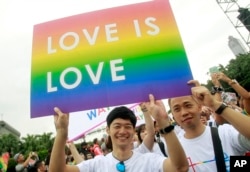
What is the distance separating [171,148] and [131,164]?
365mm

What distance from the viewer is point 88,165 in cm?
228

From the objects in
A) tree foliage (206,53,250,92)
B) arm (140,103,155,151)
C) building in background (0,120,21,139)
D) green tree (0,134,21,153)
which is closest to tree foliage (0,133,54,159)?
green tree (0,134,21,153)

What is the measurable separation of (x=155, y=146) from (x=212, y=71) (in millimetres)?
1105

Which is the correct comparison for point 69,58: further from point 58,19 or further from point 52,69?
point 58,19

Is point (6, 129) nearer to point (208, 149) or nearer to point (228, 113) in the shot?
Answer: point (208, 149)

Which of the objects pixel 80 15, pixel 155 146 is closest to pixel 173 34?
pixel 80 15

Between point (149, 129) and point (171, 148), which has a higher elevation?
point (149, 129)

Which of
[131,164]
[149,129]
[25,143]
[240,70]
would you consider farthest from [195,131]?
[25,143]

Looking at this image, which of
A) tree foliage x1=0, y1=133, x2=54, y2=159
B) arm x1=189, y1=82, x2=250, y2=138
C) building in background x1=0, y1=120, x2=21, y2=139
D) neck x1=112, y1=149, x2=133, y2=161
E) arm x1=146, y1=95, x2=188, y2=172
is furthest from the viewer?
building in background x1=0, y1=120, x2=21, y2=139

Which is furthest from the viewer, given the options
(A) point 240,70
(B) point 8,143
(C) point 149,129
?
(B) point 8,143

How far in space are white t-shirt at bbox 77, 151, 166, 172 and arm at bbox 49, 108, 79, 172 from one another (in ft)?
0.41

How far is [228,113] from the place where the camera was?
6.63 feet

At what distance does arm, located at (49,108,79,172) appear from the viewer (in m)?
2.15

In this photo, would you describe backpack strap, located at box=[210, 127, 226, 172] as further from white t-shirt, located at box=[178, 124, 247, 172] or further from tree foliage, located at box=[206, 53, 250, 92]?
tree foliage, located at box=[206, 53, 250, 92]
